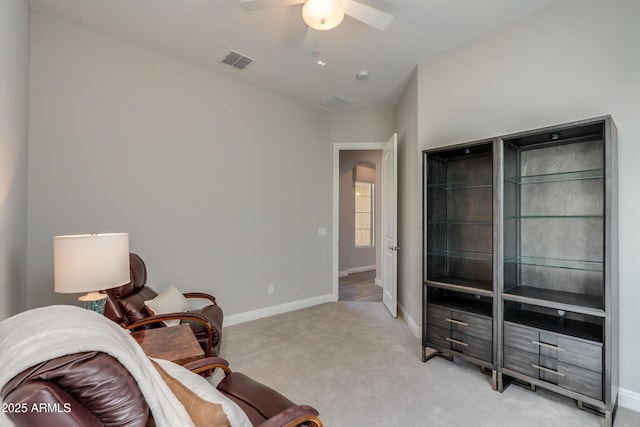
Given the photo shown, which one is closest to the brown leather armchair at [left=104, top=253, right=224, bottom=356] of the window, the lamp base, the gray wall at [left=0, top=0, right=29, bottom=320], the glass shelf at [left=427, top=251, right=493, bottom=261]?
the lamp base

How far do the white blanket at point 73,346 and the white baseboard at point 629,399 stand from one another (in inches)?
113

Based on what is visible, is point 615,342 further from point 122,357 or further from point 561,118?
point 122,357

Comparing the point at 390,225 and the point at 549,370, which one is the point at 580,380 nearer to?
the point at 549,370

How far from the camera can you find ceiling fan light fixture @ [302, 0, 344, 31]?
2.09m

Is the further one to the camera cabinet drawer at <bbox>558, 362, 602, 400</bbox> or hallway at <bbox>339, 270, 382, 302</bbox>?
hallway at <bbox>339, 270, 382, 302</bbox>

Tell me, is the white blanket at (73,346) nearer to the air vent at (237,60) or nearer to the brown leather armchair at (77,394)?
the brown leather armchair at (77,394)

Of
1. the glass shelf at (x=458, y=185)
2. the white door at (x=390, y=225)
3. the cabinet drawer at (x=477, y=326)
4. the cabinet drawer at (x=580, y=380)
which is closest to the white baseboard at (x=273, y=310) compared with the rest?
the white door at (x=390, y=225)

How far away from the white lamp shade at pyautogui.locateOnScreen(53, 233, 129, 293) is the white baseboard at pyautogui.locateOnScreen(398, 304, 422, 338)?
3.01 m

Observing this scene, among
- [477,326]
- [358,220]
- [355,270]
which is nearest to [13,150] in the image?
[477,326]

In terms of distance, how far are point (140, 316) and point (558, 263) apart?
3.40 metres

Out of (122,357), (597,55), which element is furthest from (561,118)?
(122,357)

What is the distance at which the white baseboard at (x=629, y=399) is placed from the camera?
6.96 feet

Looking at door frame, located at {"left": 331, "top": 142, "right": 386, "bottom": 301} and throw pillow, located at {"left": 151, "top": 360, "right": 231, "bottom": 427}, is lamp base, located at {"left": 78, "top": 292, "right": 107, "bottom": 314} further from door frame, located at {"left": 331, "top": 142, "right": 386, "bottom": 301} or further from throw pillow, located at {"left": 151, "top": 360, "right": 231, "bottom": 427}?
door frame, located at {"left": 331, "top": 142, "right": 386, "bottom": 301}

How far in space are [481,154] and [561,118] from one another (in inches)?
24.8
